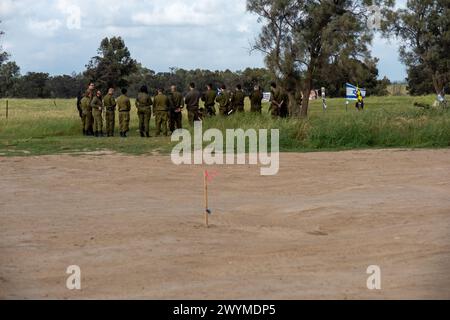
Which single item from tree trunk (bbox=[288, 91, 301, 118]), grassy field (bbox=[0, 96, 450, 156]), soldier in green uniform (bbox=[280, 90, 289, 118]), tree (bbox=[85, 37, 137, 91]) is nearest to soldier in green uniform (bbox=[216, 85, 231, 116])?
soldier in green uniform (bbox=[280, 90, 289, 118])

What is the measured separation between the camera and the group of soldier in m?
29.5

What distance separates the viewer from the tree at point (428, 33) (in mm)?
60094

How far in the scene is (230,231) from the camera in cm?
1230

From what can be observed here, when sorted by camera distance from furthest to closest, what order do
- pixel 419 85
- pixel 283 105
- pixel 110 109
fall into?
pixel 419 85 < pixel 283 105 < pixel 110 109

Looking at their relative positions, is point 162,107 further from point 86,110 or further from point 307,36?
point 307,36

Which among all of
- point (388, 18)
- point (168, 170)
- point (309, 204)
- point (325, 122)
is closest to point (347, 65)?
point (388, 18)

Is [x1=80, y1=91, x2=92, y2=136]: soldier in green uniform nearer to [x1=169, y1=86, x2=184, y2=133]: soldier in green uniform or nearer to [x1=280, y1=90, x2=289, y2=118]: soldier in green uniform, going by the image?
[x1=169, y1=86, x2=184, y2=133]: soldier in green uniform

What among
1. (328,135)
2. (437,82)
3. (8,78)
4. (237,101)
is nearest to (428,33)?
(437,82)

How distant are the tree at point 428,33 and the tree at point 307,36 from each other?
15.7 m

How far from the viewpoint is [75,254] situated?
1070 centimetres

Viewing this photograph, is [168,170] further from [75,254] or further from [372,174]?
[75,254]

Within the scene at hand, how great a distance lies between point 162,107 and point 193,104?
152 centimetres

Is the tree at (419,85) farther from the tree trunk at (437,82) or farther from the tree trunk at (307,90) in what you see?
the tree trunk at (307,90)

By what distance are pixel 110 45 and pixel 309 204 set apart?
47587mm
